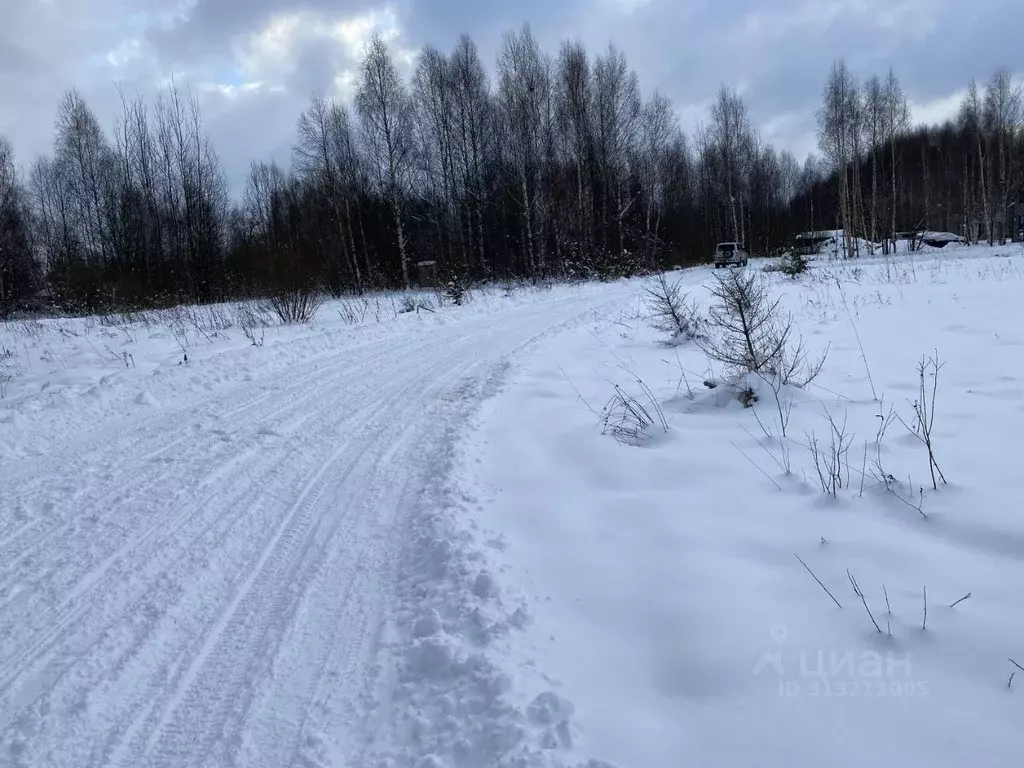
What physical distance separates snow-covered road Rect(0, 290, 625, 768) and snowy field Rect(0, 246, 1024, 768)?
2 centimetres

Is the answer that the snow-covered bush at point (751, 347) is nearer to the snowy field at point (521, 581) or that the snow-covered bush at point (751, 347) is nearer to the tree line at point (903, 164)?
the snowy field at point (521, 581)

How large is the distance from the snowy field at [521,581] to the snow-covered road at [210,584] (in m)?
0.02

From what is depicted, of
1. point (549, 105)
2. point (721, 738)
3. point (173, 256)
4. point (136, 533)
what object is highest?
point (549, 105)

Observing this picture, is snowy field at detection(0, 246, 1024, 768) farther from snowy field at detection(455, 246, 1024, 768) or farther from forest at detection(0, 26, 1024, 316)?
forest at detection(0, 26, 1024, 316)

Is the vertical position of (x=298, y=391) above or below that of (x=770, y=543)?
above

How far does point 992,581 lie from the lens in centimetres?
271

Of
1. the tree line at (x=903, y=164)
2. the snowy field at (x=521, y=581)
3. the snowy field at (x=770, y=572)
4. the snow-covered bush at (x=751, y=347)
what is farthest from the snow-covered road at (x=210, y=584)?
the tree line at (x=903, y=164)

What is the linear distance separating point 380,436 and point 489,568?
2616mm

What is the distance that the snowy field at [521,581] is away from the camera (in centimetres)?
221

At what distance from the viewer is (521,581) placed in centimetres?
321

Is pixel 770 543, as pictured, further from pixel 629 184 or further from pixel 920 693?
pixel 629 184

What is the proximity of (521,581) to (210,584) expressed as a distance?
1.66 m

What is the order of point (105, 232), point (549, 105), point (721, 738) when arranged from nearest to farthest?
point (721, 738) → point (549, 105) → point (105, 232)

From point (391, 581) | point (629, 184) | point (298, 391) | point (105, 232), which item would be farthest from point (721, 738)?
point (105, 232)
